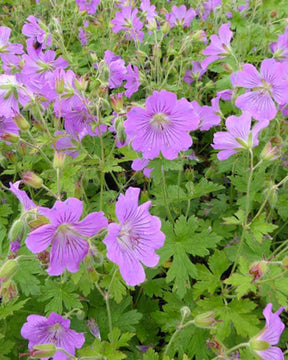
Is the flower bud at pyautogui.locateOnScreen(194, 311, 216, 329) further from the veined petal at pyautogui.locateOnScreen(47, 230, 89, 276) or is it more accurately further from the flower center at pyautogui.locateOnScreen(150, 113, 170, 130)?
the flower center at pyautogui.locateOnScreen(150, 113, 170, 130)

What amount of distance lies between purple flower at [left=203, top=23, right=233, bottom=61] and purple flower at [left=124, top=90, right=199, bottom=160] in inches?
40.2

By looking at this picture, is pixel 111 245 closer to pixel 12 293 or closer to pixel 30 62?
pixel 12 293

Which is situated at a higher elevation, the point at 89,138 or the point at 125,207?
the point at 125,207

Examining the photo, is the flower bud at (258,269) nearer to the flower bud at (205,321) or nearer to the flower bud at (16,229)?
the flower bud at (205,321)

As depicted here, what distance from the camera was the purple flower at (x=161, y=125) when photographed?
159 cm

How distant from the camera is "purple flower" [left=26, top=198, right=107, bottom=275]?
3.90 ft

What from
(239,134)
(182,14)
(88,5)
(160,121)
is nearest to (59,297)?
(160,121)

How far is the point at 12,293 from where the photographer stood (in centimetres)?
139

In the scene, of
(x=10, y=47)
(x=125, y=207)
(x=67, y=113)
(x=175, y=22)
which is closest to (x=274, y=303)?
(x=125, y=207)

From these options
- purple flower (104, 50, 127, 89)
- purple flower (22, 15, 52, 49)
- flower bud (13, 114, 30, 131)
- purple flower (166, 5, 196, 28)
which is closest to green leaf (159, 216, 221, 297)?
flower bud (13, 114, 30, 131)

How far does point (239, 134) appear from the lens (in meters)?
1.77

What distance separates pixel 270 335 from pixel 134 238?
1.88 feet

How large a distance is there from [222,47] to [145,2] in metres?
1.11

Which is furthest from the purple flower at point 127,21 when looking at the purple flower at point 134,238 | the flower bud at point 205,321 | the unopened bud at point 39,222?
the flower bud at point 205,321
